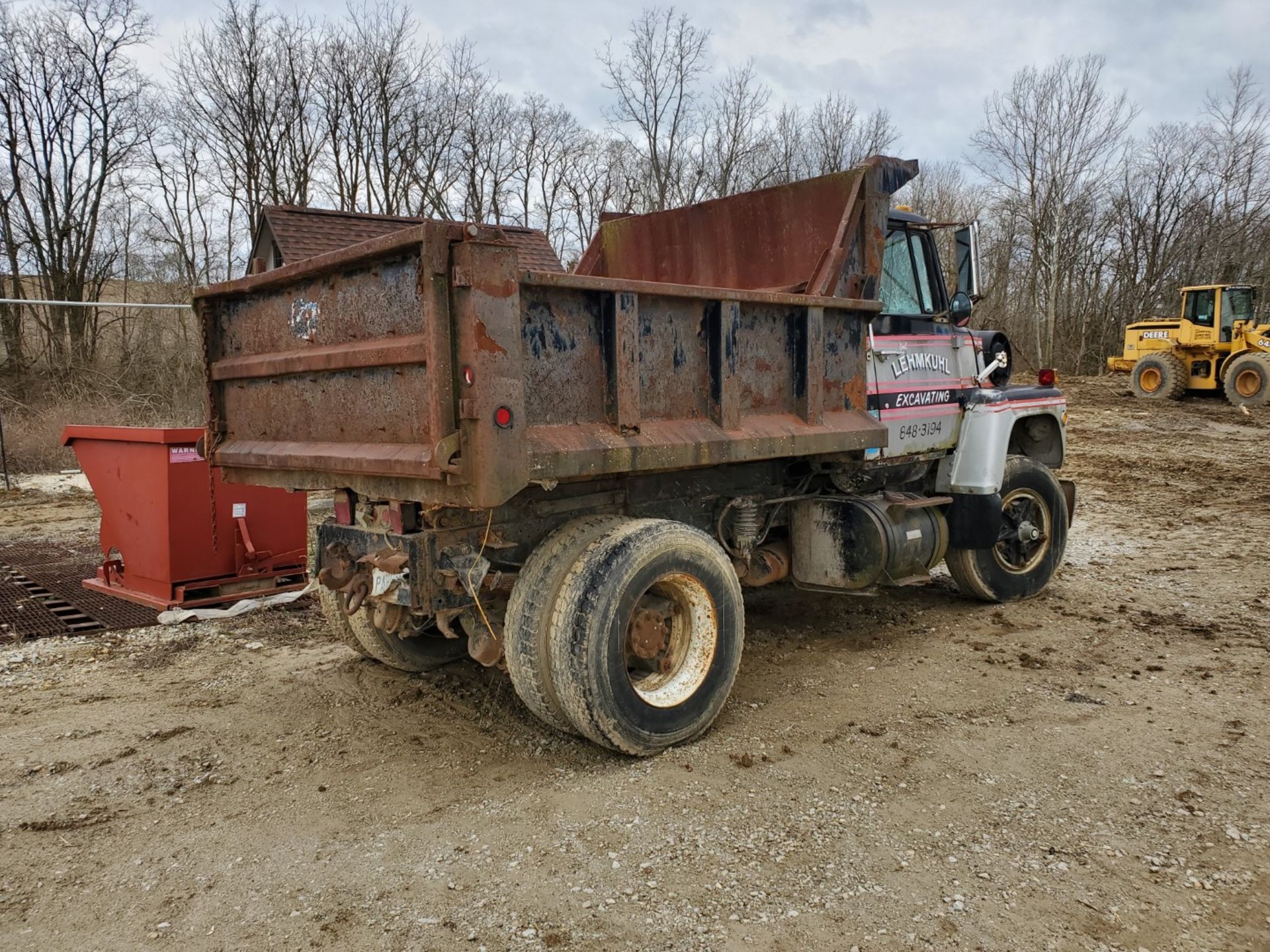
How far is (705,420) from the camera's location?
399 cm

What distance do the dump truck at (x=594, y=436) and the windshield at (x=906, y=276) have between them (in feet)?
0.08

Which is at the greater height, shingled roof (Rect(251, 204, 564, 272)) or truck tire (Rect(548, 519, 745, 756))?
shingled roof (Rect(251, 204, 564, 272))

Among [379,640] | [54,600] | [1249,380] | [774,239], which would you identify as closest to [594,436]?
[379,640]

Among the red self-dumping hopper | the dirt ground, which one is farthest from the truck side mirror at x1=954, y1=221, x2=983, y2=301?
the red self-dumping hopper

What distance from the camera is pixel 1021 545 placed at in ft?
20.6

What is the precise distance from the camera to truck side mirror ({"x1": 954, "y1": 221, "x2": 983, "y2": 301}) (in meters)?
5.75

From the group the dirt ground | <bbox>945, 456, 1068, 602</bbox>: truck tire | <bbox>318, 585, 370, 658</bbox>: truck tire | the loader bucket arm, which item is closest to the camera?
the dirt ground

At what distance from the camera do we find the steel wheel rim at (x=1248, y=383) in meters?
20.0

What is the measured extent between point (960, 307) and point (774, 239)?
134 cm

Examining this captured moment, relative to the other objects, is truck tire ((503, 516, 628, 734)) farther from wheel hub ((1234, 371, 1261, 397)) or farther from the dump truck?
wheel hub ((1234, 371, 1261, 397))

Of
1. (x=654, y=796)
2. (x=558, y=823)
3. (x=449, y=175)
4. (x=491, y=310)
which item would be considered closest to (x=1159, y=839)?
(x=654, y=796)

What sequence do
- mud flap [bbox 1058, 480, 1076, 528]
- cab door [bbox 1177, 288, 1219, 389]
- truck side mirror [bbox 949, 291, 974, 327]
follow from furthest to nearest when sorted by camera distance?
cab door [bbox 1177, 288, 1219, 389]
mud flap [bbox 1058, 480, 1076, 528]
truck side mirror [bbox 949, 291, 974, 327]

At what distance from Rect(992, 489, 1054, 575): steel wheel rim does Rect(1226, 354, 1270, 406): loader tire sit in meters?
17.6

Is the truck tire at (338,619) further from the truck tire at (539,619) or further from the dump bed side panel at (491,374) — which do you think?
the truck tire at (539,619)
